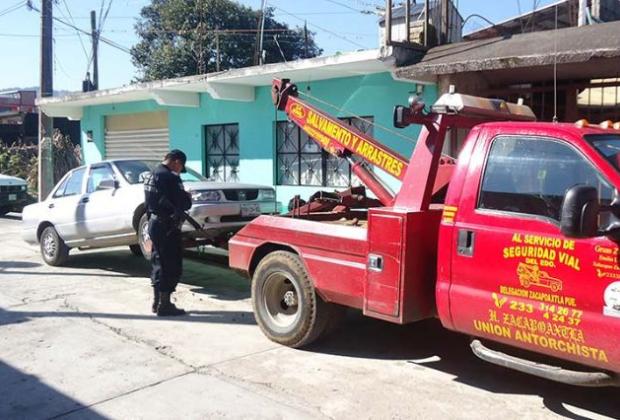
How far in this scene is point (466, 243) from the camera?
13.9 ft

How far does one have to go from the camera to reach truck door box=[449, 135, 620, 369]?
12.0ft

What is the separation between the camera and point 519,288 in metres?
3.97

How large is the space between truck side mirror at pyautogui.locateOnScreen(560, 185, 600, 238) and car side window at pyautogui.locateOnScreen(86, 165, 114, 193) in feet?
23.7

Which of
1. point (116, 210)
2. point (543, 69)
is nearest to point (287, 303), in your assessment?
point (116, 210)

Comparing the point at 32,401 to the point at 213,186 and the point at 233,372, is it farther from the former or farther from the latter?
the point at 213,186

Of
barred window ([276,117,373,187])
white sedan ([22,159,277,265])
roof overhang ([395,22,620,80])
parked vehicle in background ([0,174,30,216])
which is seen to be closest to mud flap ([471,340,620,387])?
roof overhang ([395,22,620,80])

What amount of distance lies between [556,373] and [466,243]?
98cm

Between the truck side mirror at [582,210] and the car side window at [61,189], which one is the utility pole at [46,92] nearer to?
the car side window at [61,189]

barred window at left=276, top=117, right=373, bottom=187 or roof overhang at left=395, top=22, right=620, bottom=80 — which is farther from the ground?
roof overhang at left=395, top=22, right=620, bottom=80

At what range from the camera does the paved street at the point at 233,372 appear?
4.30 m

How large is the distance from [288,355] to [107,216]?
4515 mm

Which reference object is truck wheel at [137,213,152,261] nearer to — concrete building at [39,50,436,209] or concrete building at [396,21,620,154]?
concrete building at [39,50,436,209]

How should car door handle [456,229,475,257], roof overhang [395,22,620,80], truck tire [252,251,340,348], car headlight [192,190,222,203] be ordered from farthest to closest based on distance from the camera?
car headlight [192,190,222,203] → roof overhang [395,22,620,80] → truck tire [252,251,340,348] → car door handle [456,229,475,257]

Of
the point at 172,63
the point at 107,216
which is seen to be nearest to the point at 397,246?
the point at 107,216
